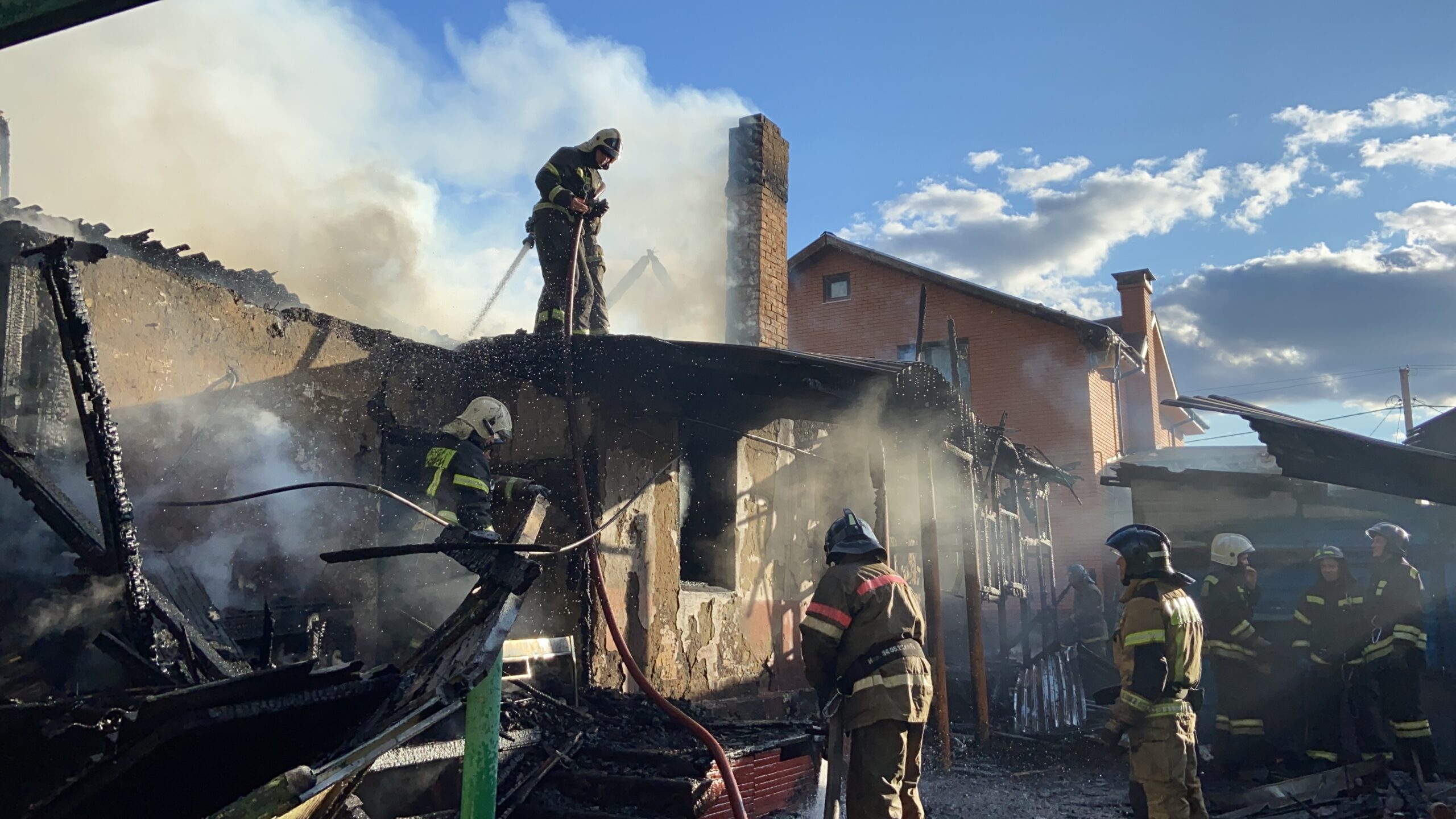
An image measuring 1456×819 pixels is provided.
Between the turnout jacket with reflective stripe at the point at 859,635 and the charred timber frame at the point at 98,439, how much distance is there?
3.34m

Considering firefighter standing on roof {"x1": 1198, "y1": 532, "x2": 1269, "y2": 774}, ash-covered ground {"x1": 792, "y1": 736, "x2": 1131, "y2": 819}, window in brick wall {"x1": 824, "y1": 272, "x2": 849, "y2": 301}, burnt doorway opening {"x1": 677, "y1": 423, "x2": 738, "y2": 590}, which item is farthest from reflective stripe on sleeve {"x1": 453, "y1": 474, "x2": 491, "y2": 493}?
window in brick wall {"x1": 824, "y1": 272, "x2": 849, "y2": 301}

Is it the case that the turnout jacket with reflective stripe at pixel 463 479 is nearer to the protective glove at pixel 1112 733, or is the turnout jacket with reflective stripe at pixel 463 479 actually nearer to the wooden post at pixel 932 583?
the protective glove at pixel 1112 733

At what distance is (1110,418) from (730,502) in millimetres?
16021

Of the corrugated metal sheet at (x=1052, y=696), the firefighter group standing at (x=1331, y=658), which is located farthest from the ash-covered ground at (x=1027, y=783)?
the firefighter group standing at (x=1331, y=658)

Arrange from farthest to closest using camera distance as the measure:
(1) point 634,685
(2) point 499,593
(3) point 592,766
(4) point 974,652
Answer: (4) point 974,652 < (1) point 634,685 < (3) point 592,766 < (2) point 499,593

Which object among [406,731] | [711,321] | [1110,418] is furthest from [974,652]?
[1110,418]

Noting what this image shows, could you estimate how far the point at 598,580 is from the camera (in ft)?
21.1

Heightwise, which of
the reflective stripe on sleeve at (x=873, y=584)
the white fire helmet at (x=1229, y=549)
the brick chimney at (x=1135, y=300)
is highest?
the brick chimney at (x=1135, y=300)

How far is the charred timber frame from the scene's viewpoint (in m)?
4.58

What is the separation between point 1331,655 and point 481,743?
8.75 meters

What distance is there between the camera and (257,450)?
6.20 metres

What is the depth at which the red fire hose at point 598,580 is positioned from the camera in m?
4.89

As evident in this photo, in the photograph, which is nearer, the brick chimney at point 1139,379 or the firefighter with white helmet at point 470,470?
the firefighter with white helmet at point 470,470

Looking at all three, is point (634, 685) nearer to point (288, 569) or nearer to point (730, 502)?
point (730, 502)
